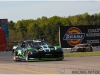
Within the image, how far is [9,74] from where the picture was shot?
11742mm

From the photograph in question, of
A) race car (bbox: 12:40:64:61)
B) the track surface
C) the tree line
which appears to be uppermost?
the tree line

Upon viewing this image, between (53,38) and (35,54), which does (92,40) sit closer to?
(35,54)

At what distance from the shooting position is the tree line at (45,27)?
9644 cm

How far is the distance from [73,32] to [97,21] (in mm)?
56201

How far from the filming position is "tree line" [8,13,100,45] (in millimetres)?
96438

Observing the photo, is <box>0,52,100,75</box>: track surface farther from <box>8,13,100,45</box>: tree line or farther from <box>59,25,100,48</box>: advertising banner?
<box>8,13,100,45</box>: tree line

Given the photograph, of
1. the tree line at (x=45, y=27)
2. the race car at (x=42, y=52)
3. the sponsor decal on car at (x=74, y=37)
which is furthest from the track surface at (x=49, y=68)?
the tree line at (x=45, y=27)

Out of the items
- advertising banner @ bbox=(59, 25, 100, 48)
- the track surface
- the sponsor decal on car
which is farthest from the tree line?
the track surface

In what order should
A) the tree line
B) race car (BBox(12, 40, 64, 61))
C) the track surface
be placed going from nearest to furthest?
the track surface → race car (BBox(12, 40, 64, 61)) → the tree line

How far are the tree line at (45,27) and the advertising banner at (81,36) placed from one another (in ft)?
111

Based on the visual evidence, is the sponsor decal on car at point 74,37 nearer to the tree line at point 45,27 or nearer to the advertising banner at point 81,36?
the advertising banner at point 81,36

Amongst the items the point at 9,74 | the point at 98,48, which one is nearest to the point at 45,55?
the point at 9,74

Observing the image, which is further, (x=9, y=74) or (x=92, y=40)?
(x=92, y=40)

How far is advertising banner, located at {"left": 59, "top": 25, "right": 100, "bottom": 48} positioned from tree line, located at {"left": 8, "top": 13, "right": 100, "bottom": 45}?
1334 inches
